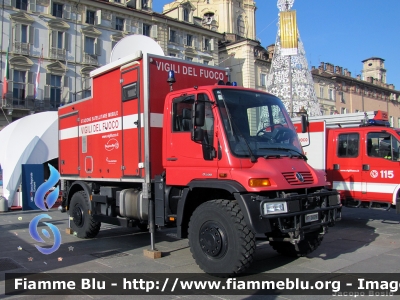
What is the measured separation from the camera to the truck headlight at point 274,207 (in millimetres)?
5324

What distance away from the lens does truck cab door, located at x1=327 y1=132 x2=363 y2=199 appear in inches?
414

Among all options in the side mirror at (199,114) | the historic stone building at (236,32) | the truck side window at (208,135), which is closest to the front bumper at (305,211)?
the truck side window at (208,135)

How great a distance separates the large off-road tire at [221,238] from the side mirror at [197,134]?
0.97m

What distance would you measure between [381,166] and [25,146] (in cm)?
1465

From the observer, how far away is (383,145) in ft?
33.0

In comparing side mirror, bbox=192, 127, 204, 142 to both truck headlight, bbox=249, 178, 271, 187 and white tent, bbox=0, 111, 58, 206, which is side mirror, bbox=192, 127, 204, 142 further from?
white tent, bbox=0, 111, 58, 206

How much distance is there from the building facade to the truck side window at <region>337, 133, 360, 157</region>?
21.3 metres

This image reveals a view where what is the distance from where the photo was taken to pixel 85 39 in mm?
34312

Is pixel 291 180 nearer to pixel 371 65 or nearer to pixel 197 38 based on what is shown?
pixel 197 38

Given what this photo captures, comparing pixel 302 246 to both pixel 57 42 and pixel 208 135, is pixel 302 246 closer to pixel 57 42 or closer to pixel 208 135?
pixel 208 135

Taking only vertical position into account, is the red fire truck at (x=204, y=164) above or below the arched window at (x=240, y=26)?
below

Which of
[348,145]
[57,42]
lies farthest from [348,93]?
[348,145]

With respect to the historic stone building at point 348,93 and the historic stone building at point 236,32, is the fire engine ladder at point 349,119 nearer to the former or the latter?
the historic stone building at point 236,32

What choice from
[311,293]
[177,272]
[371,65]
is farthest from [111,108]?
[371,65]
